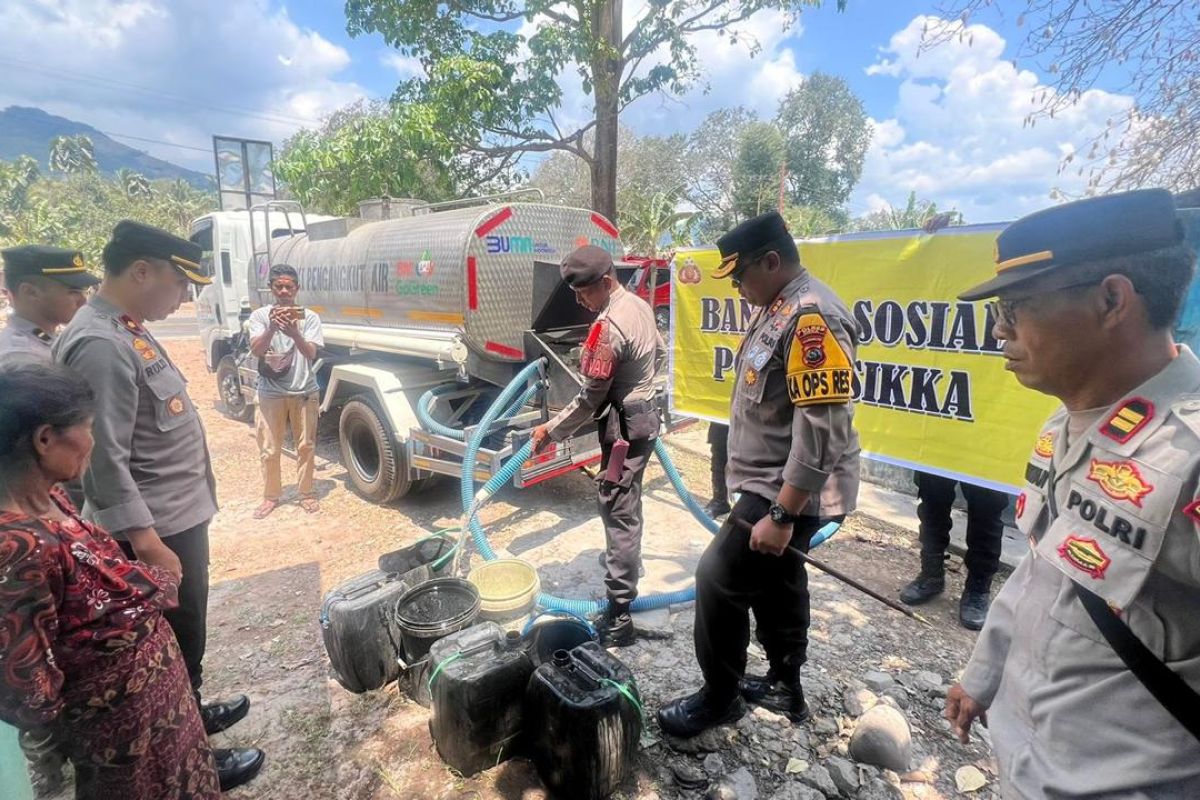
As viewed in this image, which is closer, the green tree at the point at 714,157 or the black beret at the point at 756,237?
the black beret at the point at 756,237

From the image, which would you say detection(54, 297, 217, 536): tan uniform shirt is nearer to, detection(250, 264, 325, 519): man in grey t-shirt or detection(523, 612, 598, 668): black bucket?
detection(523, 612, 598, 668): black bucket

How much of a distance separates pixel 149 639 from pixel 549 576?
2503 millimetres

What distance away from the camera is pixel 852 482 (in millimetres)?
2180

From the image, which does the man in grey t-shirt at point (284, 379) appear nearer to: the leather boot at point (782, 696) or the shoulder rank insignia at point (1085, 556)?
the leather boot at point (782, 696)

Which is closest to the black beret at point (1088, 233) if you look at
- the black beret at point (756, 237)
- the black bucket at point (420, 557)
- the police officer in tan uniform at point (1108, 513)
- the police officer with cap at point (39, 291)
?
the police officer in tan uniform at point (1108, 513)

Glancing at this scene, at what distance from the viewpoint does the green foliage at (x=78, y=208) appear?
2745 cm

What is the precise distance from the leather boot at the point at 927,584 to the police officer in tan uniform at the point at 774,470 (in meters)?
1.43

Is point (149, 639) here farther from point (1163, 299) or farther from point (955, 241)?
point (955, 241)

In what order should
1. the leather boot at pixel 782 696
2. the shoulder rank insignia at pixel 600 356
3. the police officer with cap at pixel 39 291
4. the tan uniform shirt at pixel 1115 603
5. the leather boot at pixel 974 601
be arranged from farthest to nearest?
1. the leather boot at pixel 974 601
2. the shoulder rank insignia at pixel 600 356
3. the police officer with cap at pixel 39 291
4. the leather boot at pixel 782 696
5. the tan uniform shirt at pixel 1115 603

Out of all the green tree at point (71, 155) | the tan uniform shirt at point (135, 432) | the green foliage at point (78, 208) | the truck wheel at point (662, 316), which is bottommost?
the tan uniform shirt at point (135, 432)

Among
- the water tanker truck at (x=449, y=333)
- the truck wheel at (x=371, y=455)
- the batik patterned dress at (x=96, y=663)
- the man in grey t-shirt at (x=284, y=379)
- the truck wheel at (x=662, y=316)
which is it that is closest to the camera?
the batik patterned dress at (x=96, y=663)

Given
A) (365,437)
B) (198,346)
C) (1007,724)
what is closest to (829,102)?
(198,346)

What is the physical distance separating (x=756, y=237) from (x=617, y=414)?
1.33m

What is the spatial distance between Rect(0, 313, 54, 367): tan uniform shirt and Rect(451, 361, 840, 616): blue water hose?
216 cm
